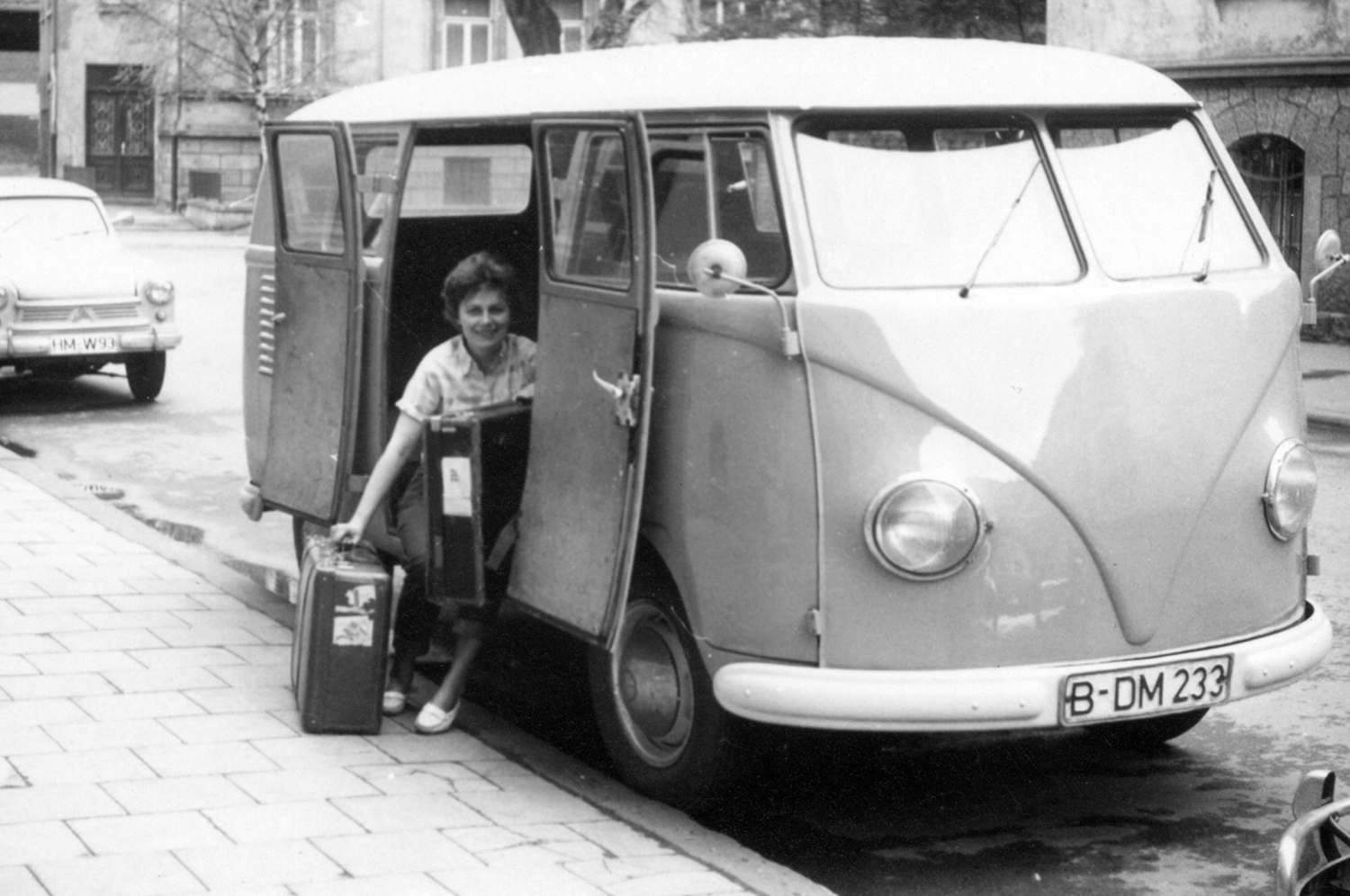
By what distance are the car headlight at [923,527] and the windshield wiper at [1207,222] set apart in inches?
42.4

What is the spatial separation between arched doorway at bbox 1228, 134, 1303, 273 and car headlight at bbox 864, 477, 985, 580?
669 inches

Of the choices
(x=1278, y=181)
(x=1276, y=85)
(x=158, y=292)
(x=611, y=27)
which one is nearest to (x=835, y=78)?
(x=611, y=27)

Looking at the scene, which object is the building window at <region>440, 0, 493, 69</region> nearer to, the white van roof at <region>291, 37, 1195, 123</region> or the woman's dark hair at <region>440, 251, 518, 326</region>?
the woman's dark hair at <region>440, 251, 518, 326</region>

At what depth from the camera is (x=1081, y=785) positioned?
639 cm

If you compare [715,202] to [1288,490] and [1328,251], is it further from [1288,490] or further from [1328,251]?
[1328,251]

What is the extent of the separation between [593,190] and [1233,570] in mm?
2122

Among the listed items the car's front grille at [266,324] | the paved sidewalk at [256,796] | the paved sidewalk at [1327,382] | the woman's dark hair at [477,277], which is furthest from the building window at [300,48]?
the woman's dark hair at [477,277]

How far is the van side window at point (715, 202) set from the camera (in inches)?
226

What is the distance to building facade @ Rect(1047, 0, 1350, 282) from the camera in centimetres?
2106

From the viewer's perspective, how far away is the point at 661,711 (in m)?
6.10

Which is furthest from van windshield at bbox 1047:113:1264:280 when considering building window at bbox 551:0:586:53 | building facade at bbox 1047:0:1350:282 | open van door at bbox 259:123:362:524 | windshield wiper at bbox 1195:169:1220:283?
building window at bbox 551:0:586:53

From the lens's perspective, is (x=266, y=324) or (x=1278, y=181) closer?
(x=266, y=324)

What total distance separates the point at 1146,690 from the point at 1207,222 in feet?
4.79

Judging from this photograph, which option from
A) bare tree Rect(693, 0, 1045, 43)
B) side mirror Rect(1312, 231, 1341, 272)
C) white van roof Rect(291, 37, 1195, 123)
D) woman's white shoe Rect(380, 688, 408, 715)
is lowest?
woman's white shoe Rect(380, 688, 408, 715)
